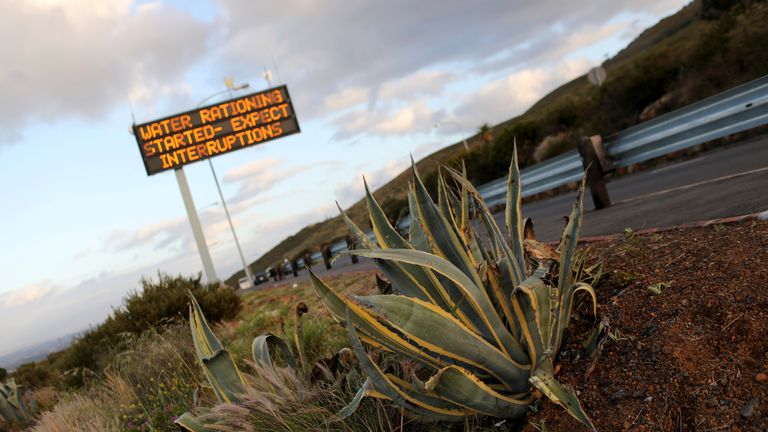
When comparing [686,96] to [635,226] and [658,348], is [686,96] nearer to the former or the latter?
[635,226]

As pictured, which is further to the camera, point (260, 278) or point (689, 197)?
point (260, 278)

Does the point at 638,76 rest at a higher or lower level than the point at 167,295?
higher

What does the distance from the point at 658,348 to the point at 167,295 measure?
10.2m

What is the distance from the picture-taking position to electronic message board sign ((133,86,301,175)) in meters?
23.8

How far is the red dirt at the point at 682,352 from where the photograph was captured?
2.21 meters

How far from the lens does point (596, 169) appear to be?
8227 millimetres

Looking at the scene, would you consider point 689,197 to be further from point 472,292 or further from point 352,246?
point 472,292

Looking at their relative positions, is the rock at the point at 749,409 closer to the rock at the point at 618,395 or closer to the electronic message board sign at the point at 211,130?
the rock at the point at 618,395

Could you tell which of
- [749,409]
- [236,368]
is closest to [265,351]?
[236,368]

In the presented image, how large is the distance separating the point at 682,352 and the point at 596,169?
6.13 metres

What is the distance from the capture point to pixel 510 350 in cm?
271

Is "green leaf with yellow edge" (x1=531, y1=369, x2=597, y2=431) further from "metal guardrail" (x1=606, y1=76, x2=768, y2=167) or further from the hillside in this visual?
the hillside

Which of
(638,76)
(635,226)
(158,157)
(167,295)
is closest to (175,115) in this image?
(158,157)

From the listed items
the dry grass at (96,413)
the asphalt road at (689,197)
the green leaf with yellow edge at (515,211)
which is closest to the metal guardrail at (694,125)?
the asphalt road at (689,197)
